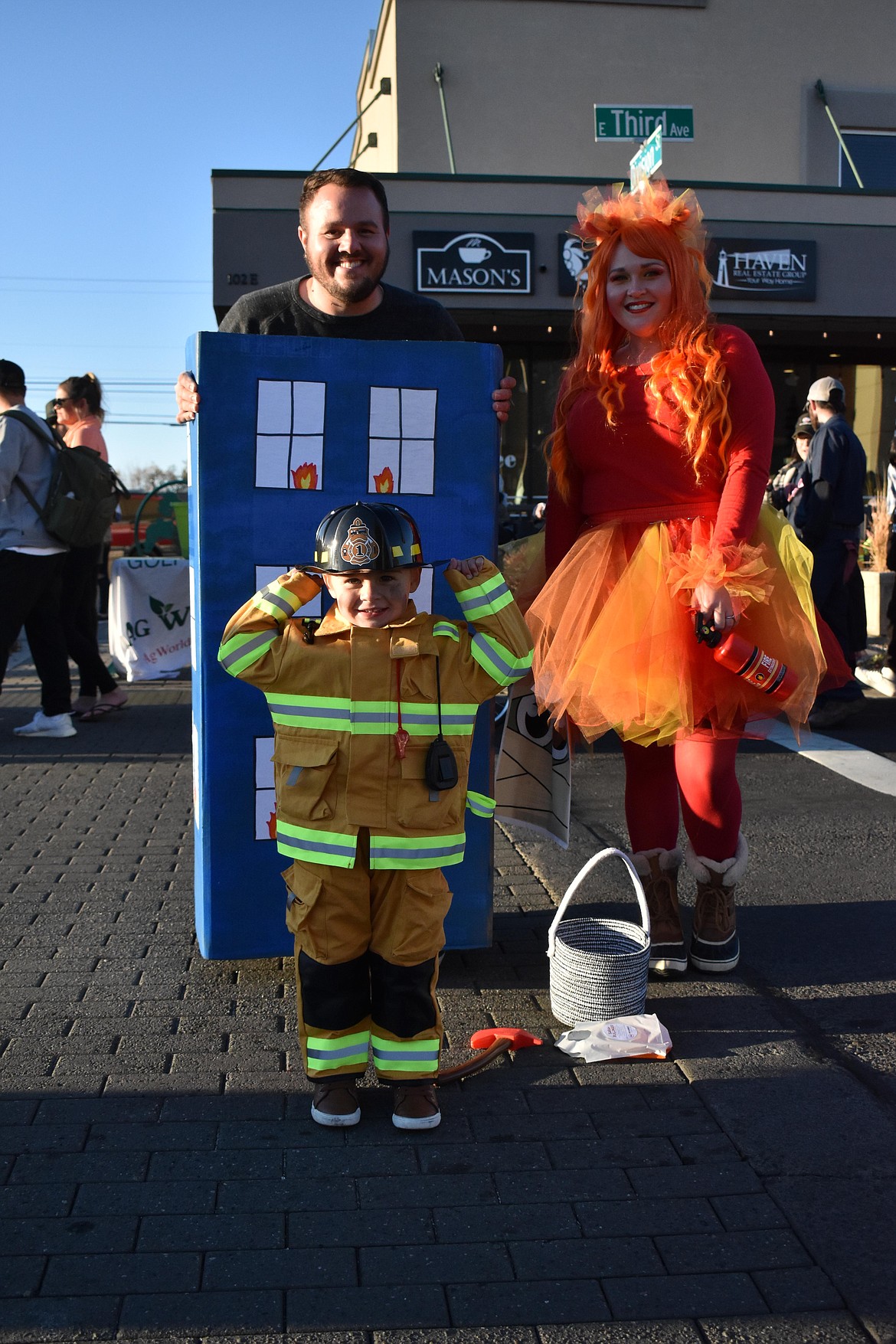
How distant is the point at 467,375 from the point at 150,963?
2163 millimetres

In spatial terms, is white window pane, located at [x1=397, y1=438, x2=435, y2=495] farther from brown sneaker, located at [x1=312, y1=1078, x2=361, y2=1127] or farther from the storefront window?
the storefront window

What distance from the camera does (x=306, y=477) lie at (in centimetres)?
367

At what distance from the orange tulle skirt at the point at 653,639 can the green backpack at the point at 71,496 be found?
479cm

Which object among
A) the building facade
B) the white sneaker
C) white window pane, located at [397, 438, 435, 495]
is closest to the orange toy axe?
white window pane, located at [397, 438, 435, 495]

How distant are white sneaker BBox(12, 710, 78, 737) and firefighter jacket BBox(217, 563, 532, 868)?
5476 millimetres

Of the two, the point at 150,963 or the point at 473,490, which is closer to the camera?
the point at 473,490

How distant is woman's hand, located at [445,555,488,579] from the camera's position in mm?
3100

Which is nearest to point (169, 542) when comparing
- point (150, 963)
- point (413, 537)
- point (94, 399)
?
point (94, 399)

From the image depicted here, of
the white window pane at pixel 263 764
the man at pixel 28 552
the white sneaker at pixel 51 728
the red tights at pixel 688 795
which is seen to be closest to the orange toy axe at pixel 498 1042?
the red tights at pixel 688 795

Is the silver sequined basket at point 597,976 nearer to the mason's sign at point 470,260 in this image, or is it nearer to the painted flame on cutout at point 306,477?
the painted flame on cutout at point 306,477

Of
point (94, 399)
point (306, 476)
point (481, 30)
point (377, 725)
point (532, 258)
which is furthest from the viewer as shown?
point (481, 30)

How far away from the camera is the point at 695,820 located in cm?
387

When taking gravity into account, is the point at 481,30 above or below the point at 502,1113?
above

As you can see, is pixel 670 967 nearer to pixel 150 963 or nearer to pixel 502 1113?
pixel 502 1113
